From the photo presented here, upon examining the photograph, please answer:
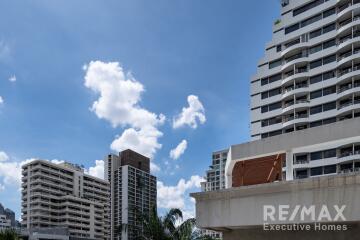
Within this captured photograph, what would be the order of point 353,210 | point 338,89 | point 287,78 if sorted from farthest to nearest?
point 287,78 < point 338,89 < point 353,210

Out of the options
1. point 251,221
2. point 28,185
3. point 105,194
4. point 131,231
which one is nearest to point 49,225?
point 28,185

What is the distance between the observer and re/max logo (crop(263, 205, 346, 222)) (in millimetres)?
4836

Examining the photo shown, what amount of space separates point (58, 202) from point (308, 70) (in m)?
66.7

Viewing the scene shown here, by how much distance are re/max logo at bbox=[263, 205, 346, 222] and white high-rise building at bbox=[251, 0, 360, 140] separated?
132 ft

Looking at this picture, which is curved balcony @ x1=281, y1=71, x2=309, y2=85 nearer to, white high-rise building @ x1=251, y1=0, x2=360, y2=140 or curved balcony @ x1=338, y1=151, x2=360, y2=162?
white high-rise building @ x1=251, y1=0, x2=360, y2=140

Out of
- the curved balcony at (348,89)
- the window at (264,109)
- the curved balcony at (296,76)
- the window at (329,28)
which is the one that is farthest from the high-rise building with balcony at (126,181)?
the curved balcony at (348,89)

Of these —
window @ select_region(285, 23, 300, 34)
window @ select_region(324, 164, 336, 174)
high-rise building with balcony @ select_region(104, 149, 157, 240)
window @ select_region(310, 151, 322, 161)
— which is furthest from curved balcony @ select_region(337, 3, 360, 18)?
high-rise building with balcony @ select_region(104, 149, 157, 240)

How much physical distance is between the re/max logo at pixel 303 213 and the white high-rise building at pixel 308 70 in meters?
40.1

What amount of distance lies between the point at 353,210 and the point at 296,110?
43833 mm

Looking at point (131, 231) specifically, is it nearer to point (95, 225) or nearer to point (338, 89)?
point (338, 89)

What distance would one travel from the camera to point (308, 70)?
47594 millimetres

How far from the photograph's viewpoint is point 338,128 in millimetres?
5367

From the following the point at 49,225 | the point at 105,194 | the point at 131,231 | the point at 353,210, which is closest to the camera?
the point at 353,210

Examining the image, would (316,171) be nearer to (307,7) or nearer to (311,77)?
(311,77)
